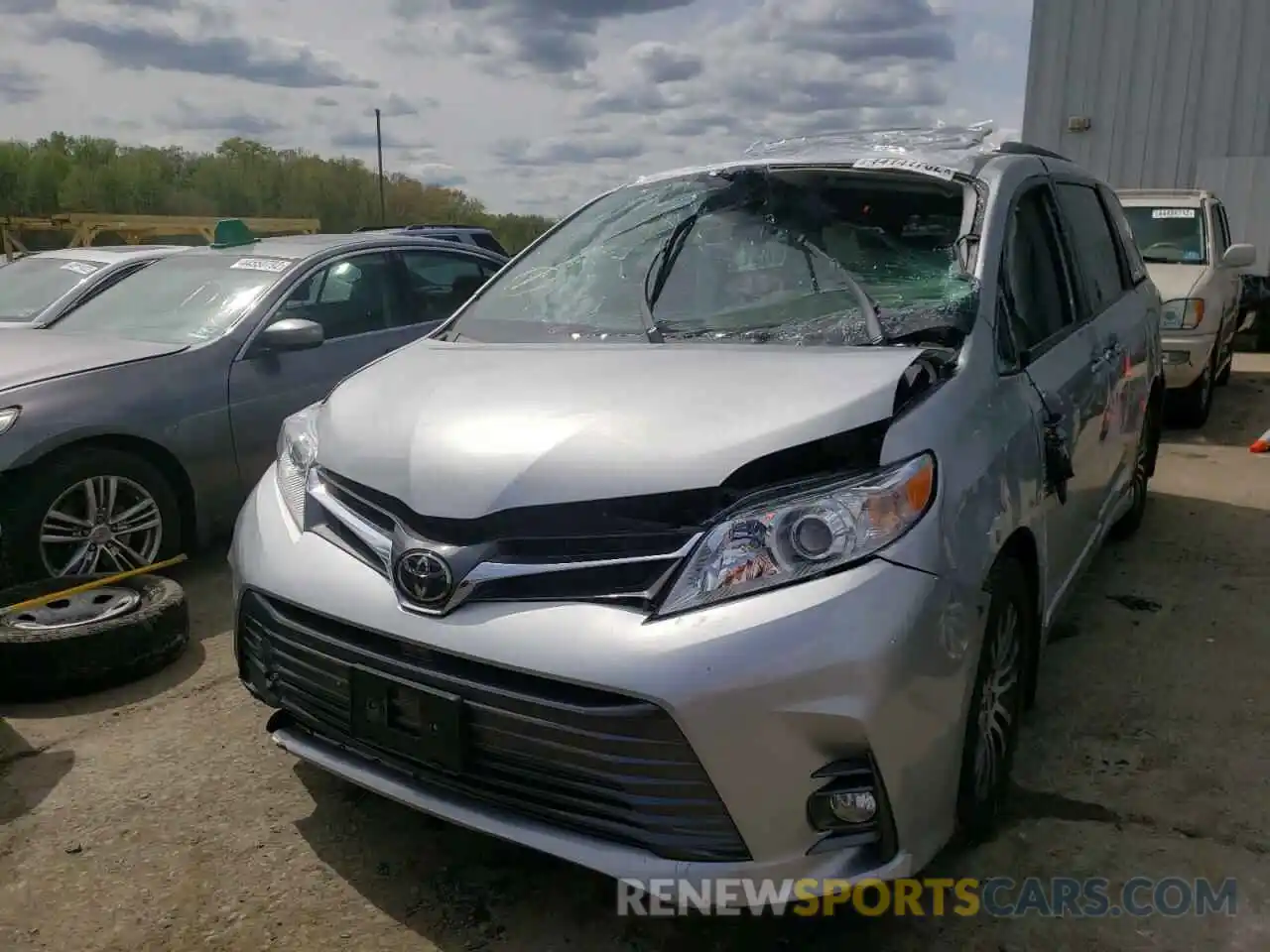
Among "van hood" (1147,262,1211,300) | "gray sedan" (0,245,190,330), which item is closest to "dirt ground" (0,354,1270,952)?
"gray sedan" (0,245,190,330)

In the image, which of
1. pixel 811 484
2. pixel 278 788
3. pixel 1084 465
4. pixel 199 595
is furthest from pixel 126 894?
pixel 1084 465

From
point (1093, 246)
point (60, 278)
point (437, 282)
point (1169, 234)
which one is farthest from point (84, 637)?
point (1169, 234)

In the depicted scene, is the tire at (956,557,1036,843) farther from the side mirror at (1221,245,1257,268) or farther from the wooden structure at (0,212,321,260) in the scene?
the wooden structure at (0,212,321,260)

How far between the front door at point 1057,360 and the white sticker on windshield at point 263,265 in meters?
3.56

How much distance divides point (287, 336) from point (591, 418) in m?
2.93

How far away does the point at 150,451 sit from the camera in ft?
14.1

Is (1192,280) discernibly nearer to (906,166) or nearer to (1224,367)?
(1224,367)

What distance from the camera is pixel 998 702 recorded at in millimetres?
2469

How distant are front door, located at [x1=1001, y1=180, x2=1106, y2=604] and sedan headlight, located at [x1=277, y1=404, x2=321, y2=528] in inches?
73.2

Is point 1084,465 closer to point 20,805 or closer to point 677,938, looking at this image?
point 677,938

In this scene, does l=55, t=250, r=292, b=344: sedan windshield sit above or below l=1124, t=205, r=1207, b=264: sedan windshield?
below

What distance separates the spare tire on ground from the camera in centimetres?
331

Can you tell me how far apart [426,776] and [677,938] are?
0.65 m

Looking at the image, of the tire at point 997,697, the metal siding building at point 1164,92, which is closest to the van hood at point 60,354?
the tire at point 997,697
